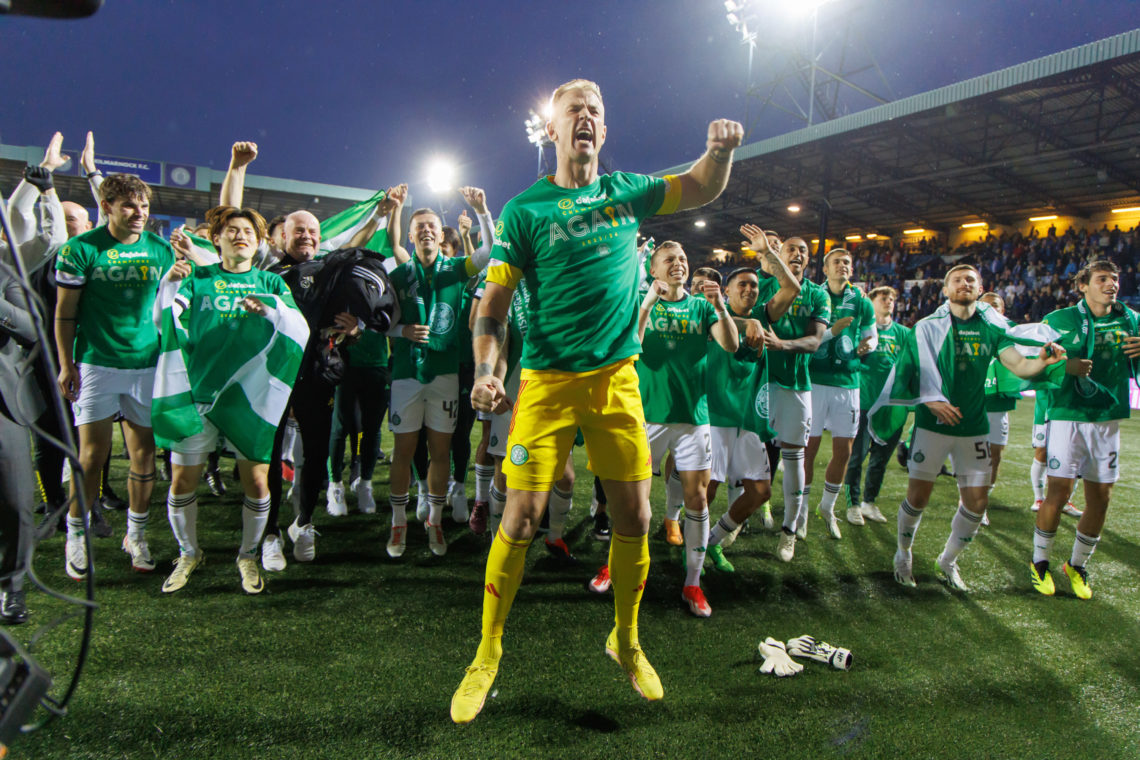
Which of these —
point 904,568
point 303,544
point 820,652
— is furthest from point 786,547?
point 303,544

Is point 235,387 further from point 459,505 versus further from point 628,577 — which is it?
point 628,577

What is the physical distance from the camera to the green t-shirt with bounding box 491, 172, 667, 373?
2.51 m

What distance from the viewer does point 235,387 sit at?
3432 millimetres

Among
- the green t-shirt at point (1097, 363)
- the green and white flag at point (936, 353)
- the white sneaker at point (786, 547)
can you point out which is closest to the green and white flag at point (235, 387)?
the white sneaker at point (786, 547)

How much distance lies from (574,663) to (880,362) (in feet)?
16.2

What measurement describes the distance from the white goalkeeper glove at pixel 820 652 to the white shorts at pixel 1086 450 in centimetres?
233

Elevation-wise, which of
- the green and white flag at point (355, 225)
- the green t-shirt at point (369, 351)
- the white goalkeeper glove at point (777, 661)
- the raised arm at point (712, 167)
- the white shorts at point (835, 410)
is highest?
the green and white flag at point (355, 225)

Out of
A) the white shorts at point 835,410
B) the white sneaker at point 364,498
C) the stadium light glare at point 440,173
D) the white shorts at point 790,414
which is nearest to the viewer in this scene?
the white shorts at point 790,414

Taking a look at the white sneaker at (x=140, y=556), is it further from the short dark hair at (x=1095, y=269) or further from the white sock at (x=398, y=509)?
the short dark hair at (x=1095, y=269)

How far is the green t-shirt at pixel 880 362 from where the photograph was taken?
6367 mm

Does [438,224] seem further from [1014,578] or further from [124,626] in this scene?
[1014,578]

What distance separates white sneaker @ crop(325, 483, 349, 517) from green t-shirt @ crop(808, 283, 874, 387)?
4.17m

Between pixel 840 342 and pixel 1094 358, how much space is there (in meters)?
1.72

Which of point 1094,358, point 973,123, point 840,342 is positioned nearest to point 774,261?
point 840,342
